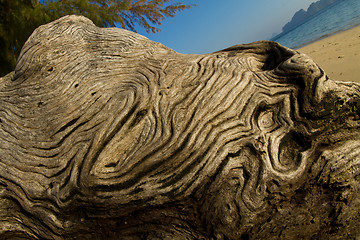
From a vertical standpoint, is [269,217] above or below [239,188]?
below

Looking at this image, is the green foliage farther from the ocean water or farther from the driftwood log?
the ocean water

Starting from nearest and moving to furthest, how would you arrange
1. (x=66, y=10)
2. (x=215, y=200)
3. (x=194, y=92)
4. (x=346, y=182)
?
(x=215, y=200) → (x=346, y=182) → (x=194, y=92) → (x=66, y=10)

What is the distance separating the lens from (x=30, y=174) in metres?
2.61

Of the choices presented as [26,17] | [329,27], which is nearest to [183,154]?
[26,17]

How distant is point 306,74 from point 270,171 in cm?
139

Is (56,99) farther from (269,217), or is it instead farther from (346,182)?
(346,182)

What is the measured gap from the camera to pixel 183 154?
2.43 meters

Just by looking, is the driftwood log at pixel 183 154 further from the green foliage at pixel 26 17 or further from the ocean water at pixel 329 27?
the ocean water at pixel 329 27

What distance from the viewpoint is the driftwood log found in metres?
2.33

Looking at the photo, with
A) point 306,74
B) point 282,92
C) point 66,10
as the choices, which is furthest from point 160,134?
point 66,10

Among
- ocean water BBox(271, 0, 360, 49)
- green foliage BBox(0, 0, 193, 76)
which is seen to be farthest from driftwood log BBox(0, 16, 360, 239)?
ocean water BBox(271, 0, 360, 49)

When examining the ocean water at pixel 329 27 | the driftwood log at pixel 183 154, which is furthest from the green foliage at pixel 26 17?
→ the ocean water at pixel 329 27

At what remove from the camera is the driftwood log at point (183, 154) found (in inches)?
91.7

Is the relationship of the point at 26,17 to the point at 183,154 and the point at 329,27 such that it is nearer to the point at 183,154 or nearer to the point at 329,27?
the point at 183,154
